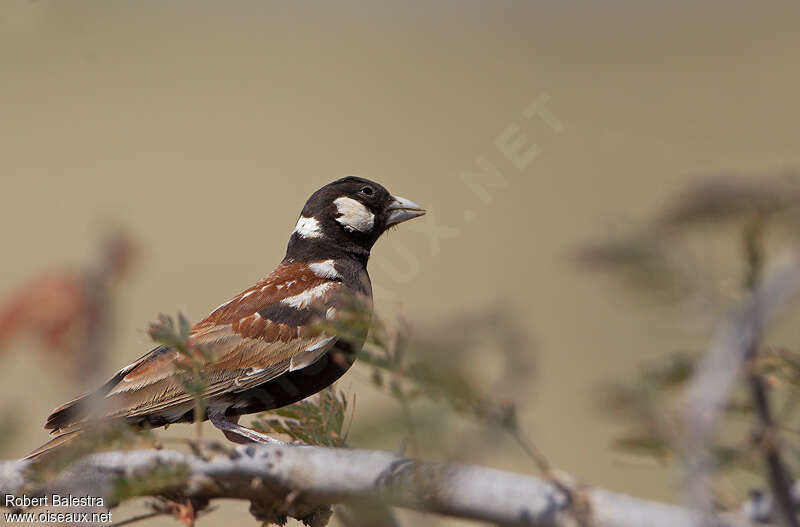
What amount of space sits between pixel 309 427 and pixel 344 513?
3.15 ft

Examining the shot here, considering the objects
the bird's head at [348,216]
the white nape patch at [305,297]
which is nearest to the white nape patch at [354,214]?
the bird's head at [348,216]

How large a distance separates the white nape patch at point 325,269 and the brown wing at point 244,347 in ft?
0.11

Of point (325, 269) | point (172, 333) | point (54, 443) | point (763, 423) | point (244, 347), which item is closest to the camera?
point (763, 423)

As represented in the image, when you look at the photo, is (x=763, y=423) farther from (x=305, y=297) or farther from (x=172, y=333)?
(x=305, y=297)

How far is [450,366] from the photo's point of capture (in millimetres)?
1168

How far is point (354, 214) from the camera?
4.62m

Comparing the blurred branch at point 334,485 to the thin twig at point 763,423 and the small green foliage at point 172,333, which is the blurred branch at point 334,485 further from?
the small green foliage at point 172,333

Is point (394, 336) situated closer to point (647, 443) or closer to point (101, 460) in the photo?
point (647, 443)

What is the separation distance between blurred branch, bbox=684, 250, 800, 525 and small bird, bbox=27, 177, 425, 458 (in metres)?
2.11

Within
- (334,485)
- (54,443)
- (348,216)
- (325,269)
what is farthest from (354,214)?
(334,485)

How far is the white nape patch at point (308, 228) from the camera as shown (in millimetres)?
4570

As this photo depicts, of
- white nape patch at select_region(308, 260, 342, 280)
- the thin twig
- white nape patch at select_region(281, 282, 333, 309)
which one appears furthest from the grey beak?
the thin twig

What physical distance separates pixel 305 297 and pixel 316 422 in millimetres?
1450

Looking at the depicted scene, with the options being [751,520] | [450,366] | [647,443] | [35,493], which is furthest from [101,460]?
[751,520]
